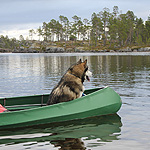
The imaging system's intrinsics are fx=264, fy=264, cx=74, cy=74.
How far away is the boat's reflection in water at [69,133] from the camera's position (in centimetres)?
879

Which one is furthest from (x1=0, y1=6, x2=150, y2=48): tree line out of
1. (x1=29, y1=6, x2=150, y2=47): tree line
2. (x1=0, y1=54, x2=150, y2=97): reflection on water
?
(x1=0, y1=54, x2=150, y2=97): reflection on water

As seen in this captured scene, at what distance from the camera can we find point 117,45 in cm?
17000

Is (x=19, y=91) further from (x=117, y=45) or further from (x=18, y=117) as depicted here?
(x=117, y=45)

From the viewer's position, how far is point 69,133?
31.3ft

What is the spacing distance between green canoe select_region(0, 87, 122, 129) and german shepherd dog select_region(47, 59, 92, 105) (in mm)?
299

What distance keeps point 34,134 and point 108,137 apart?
8.72ft

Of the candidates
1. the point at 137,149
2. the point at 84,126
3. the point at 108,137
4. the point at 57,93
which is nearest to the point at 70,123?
the point at 84,126

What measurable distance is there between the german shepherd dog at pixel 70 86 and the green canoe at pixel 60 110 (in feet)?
0.98

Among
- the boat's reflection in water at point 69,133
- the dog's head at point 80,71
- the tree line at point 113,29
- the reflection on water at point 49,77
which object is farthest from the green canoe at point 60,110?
the tree line at point 113,29

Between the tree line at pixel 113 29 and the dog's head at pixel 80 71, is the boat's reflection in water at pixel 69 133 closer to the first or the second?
the dog's head at pixel 80 71

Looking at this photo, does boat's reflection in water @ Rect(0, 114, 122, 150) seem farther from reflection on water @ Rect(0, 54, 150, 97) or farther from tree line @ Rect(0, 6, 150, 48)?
tree line @ Rect(0, 6, 150, 48)

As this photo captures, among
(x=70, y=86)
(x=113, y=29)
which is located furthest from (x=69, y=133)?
(x=113, y=29)

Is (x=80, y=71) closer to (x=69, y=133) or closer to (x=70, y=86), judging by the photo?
(x=70, y=86)

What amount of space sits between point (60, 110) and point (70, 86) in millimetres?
1014
